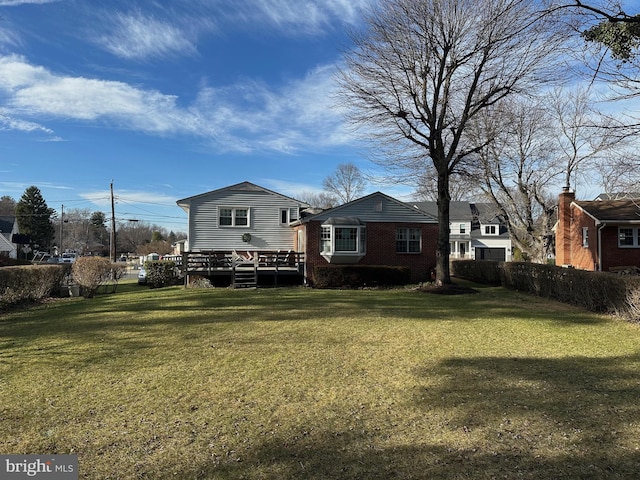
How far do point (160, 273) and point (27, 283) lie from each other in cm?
848

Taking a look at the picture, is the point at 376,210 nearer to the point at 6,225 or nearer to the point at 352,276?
the point at 352,276

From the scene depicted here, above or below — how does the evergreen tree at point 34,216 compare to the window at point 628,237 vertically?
above

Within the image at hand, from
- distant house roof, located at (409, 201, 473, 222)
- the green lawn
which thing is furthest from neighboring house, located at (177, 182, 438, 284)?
distant house roof, located at (409, 201, 473, 222)

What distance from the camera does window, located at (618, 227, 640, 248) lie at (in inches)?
827

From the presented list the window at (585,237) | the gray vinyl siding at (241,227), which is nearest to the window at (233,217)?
the gray vinyl siding at (241,227)

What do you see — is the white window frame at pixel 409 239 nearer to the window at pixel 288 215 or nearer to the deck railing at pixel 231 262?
the deck railing at pixel 231 262

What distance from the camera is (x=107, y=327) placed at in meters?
9.52

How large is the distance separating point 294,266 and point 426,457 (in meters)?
18.0

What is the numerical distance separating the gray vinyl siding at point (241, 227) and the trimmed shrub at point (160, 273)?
1983mm

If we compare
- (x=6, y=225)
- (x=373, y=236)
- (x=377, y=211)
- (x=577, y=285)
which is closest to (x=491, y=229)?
(x=377, y=211)

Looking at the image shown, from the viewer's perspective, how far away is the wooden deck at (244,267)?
19.9m

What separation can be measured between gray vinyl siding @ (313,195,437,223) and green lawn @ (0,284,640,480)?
1172 cm

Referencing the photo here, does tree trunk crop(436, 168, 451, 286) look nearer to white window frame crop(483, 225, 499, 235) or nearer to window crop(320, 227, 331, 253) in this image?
window crop(320, 227, 331, 253)

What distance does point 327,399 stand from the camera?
4930 millimetres
